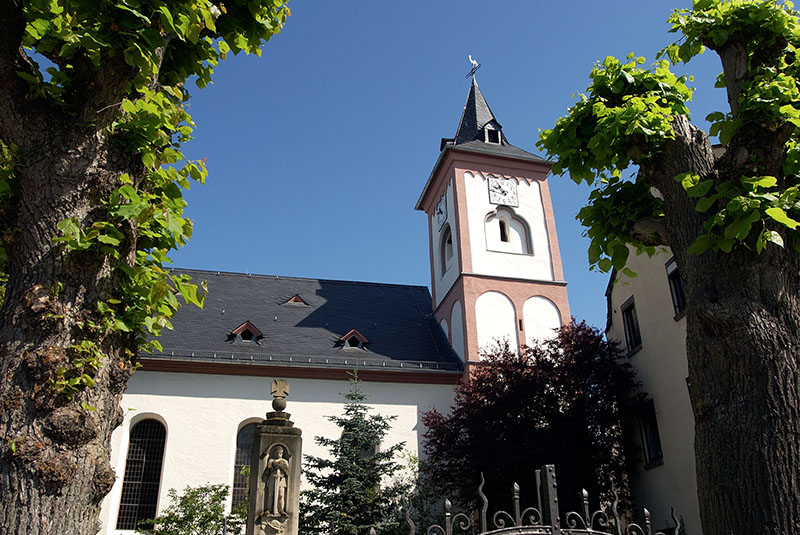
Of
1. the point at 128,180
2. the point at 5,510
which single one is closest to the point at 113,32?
the point at 128,180

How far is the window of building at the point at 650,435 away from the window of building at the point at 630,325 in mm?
1646

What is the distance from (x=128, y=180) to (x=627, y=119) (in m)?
4.22

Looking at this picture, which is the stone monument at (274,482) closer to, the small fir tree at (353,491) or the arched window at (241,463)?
the small fir tree at (353,491)

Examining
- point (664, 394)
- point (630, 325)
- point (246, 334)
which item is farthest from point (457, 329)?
point (664, 394)

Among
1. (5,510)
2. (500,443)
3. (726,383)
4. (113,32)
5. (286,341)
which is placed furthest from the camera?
(286,341)

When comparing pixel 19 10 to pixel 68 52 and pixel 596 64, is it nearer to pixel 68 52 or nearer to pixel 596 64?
pixel 68 52

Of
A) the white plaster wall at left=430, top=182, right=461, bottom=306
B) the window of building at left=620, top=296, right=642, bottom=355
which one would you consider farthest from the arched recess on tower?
the window of building at left=620, top=296, right=642, bottom=355

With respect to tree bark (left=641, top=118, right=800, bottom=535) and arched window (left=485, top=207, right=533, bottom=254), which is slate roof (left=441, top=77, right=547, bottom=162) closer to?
arched window (left=485, top=207, right=533, bottom=254)

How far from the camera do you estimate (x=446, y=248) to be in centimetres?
2288

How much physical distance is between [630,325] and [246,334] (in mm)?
10427

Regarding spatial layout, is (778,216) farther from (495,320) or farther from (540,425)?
(495,320)

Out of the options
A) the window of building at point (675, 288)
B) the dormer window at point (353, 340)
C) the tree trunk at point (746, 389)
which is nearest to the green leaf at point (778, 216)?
the tree trunk at point (746, 389)

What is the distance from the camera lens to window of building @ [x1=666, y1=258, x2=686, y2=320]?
1438 centimetres

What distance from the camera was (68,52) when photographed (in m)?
4.05
